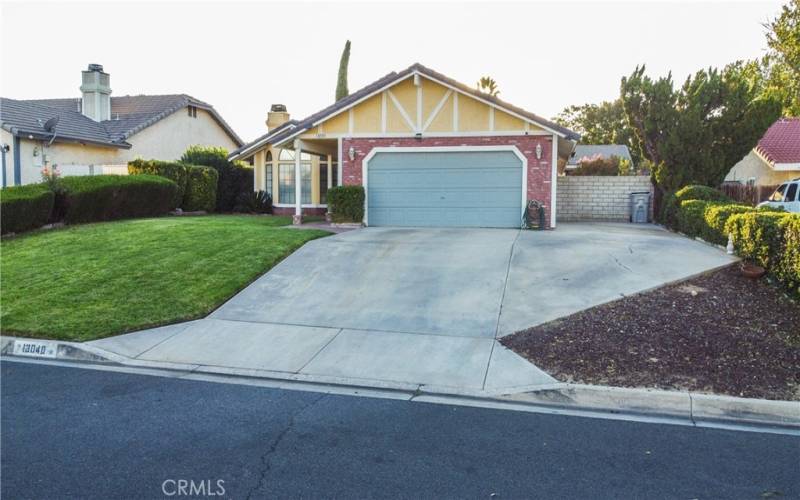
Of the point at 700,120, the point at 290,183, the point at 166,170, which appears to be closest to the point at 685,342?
the point at 700,120

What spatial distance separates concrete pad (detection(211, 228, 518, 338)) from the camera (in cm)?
912

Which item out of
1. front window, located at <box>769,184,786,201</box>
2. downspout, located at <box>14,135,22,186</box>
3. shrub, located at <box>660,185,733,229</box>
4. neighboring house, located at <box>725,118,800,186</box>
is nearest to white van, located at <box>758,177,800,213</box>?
front window, located at <box>769,184,786,201</box>

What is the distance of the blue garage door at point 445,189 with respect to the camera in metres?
17.5

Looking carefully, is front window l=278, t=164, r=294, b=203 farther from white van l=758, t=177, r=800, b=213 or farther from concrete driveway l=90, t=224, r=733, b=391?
white van l=758, t=177, r=800, b=213

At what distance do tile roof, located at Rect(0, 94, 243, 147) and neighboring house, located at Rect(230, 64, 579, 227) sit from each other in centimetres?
1332

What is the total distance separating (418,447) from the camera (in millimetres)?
4961

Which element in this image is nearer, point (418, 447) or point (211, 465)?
point (211, 465)

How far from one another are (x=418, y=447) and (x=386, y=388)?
5.75ft

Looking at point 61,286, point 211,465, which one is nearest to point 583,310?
point 211,465

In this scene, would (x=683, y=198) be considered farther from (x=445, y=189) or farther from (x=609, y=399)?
(x=609, y=399)

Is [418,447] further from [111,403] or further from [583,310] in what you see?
[583,310]

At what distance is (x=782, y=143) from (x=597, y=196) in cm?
957

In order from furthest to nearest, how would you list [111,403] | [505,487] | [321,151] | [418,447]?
[321,151] < [111,403] < [418,447] < [505,487]

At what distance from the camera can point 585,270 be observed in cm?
1112
